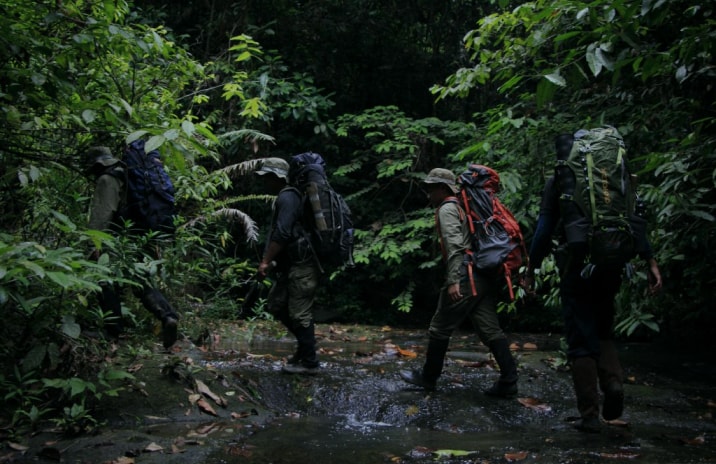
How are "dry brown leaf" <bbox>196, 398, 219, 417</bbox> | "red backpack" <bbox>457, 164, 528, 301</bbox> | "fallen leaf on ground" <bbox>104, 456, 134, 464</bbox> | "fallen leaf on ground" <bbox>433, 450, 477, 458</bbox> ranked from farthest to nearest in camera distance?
"red backpack" <bbox>457, 164, 528, 301</bbox>
"dry brown leaf" <bbox>196, 398, 219, 417</bbox>
"fallen leaf on ground" <bbox>433, 450, 477, 458</bbox>
"fallen leaf on ground" <bbox>104, 456, 134, 464</bbox>

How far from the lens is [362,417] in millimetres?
5379

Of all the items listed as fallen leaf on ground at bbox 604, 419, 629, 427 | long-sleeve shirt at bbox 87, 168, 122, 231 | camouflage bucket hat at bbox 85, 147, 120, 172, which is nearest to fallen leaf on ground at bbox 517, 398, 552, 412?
fallen leaf on ground at bbox 604, 419, 629, 427

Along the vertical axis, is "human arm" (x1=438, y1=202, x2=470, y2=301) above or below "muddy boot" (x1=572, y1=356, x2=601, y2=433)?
above

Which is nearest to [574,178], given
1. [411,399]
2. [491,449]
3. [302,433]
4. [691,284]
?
[491,449]

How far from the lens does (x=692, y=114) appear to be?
6219 mm

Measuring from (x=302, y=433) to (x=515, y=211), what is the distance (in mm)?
4408


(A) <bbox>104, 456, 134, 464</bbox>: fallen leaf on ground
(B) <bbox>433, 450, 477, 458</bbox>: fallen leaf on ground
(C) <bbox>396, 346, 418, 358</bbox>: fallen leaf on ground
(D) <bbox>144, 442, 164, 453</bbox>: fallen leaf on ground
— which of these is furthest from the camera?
(C) <bbox>396, 346, 418, 358</bbox>: fallen leaf on ground

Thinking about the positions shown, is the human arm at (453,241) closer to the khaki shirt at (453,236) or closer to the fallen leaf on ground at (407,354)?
the khaki shirt at (453,236)

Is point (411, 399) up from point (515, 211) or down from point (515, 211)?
down

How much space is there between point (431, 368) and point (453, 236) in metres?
1.23

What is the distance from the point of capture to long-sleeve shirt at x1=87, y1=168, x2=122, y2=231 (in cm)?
536

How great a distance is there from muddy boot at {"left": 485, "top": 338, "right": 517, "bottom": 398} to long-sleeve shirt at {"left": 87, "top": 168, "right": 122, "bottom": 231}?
3457 millimetres

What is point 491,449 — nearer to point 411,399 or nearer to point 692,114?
point 411,399

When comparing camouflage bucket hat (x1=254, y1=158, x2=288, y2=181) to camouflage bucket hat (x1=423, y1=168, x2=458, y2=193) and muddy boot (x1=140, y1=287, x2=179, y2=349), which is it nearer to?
camouflage bucket hat (x1=423, y1=168, x2=458, y2=193)
